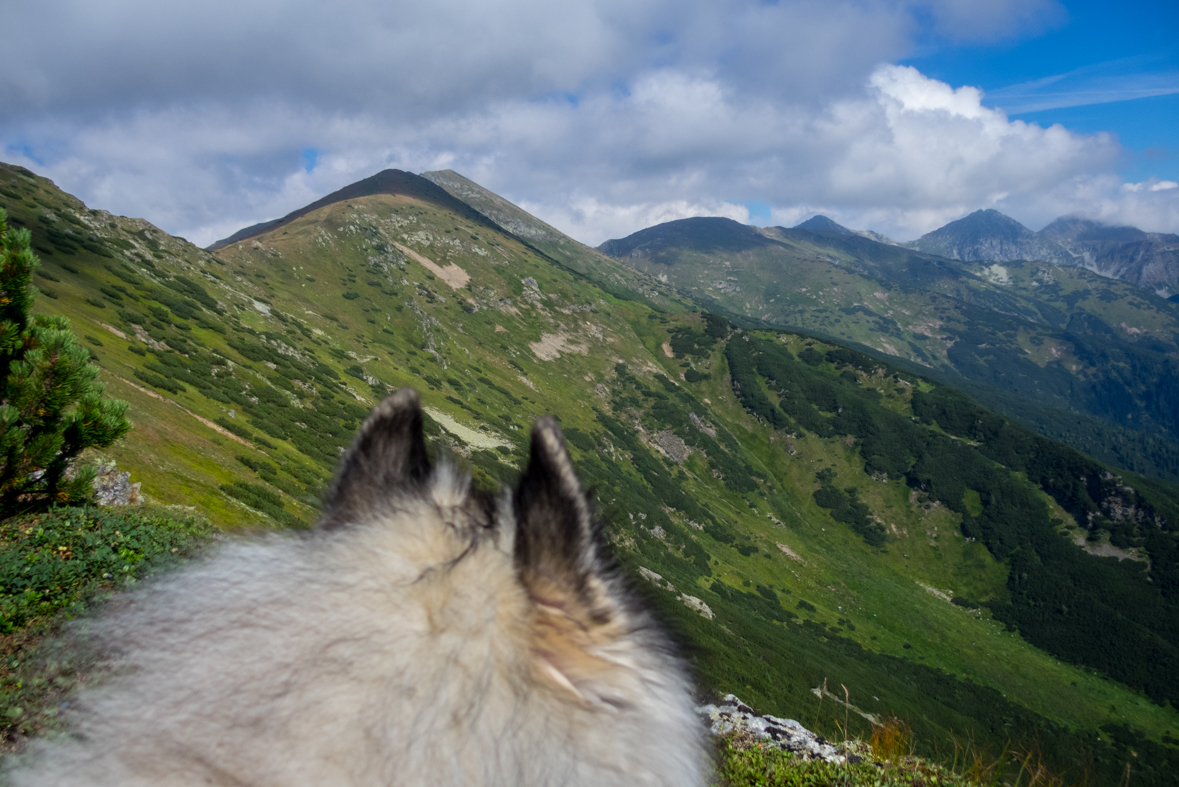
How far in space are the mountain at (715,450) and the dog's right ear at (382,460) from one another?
20.7 m

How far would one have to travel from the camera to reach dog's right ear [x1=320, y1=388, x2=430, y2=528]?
1.83m

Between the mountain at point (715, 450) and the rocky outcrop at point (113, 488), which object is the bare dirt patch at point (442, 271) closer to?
the mountain at point (715, 450)

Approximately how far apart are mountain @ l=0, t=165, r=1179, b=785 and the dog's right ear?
20670 millimetres

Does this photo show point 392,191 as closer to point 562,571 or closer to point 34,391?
point 34,391

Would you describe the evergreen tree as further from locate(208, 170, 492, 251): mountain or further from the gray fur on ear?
locate(208, 170, 492, 251): mountain

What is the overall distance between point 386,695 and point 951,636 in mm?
113776

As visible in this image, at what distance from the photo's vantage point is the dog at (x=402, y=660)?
1269mm

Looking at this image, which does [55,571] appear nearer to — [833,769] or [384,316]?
[833,769]

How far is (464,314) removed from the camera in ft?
409

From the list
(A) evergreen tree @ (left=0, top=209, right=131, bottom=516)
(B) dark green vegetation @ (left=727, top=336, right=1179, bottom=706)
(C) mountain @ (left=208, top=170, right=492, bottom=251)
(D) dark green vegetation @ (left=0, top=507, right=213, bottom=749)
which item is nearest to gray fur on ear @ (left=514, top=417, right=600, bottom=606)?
(D) dark green vegetation @ (left=0, top=507, right=213, bottom=749)

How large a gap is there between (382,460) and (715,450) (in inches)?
4604

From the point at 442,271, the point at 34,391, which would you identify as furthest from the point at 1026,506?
the point at 34,391

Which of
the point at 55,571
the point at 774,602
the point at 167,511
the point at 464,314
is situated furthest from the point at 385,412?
the point at 464,314

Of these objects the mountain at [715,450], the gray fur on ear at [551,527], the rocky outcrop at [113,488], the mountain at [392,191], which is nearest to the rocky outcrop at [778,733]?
the gray fur on ear at [551,527]
